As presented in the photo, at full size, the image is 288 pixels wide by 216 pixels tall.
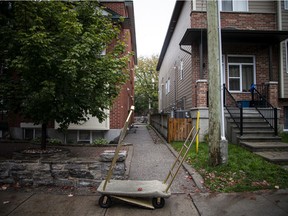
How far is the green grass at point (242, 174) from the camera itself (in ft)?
15.7

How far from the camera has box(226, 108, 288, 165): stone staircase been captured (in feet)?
22.1

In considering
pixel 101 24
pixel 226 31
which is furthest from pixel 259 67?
pixel 101 24

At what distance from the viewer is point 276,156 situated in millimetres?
6484

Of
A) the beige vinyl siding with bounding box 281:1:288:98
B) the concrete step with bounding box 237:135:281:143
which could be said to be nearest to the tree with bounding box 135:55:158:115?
the beige vinyl siding with bounding box 281:1:288:98

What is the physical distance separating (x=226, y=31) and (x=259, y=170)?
7.10 meters

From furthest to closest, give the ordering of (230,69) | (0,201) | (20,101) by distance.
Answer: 1. (230,69)
2. (20,101)
3. (0,201)

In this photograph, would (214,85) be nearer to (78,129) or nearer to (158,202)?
(158,202)

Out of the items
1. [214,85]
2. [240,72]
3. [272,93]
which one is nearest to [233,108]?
[272,93]

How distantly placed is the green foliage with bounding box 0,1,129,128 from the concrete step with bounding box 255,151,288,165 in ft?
16.0

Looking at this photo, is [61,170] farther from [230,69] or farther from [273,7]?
[273,7]

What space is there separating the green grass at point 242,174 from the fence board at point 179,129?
389cm

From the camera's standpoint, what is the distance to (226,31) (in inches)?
409

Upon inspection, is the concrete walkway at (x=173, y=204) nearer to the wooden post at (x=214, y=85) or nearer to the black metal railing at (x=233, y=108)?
the wooden post at (x=214, y=85)

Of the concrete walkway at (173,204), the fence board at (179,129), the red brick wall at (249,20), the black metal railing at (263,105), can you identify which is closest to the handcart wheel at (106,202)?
the concrete walkway at (173,204)
